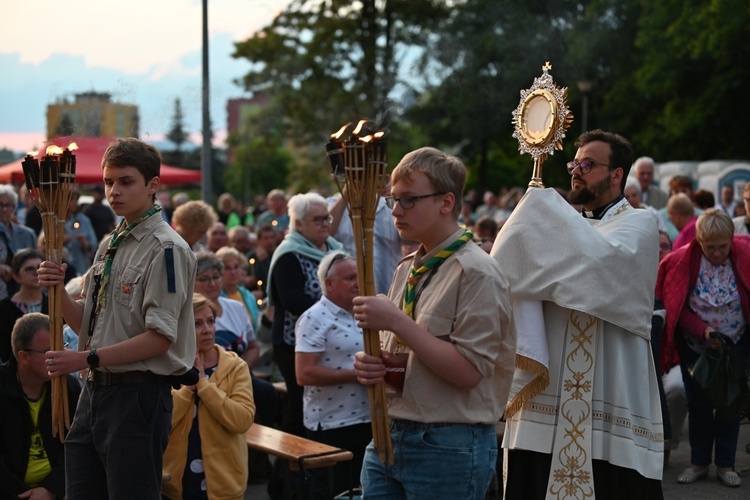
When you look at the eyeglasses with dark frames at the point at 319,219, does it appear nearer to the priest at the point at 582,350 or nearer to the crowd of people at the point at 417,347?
the crowd of people at the point at 417,347

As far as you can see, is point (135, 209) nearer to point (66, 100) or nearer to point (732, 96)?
point (66, 100)

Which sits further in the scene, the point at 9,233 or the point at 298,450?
the point at 9,233

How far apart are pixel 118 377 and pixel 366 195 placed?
1468 mm

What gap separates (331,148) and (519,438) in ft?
6.71

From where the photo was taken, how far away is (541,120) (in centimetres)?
483

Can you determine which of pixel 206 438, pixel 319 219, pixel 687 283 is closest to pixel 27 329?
pixel 206 438

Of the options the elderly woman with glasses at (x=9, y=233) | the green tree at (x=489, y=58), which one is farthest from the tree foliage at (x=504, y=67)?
the elderly woman with glasses at (x=9, y=233)

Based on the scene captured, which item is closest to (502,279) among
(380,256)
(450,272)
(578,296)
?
(450,272)

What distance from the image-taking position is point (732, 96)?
25.9 meters

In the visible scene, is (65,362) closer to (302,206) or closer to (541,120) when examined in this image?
(541,120)

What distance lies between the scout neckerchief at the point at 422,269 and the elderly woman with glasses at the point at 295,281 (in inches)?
138

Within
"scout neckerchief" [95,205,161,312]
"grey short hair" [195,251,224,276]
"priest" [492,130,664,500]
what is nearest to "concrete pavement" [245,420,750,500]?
"grey short hair" [195,251,224,276]

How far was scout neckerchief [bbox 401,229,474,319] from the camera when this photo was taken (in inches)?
140

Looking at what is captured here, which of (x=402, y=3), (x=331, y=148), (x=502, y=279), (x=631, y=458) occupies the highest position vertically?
(x=402, y=3)
